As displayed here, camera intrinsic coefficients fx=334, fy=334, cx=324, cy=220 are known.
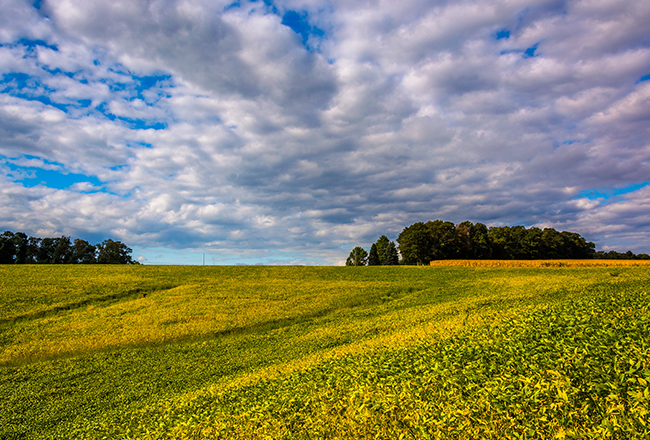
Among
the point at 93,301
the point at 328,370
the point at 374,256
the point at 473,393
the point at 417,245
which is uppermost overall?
the point at 417,245

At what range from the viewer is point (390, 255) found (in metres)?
124

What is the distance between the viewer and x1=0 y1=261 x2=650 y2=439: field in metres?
7.46

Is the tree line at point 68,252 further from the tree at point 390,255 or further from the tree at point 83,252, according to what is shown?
the tree at point 390,255

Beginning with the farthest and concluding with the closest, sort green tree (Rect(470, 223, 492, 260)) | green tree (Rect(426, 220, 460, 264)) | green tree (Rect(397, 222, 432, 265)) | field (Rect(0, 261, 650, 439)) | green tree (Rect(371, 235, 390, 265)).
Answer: green tree (Rect(371, 235, 390, 265)) < green tree (Rect(470, 223, 492, 260)) < green tree (Rect(426, 220, 460, 264)) < green tree (Rect(397, 222, 432, 265)) < field (Rect(0, 261, 650, 439))

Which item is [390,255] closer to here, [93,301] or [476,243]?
[476,243]

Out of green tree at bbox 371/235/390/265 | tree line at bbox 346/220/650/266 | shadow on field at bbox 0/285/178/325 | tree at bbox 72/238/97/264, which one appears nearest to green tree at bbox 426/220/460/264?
tree line at bbox 346/220/650/266

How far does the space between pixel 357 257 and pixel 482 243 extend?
182 ft

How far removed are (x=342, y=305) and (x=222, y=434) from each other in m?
22.2

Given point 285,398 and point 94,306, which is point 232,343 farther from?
point 94,306

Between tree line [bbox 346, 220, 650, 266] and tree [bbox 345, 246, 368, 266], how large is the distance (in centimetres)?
3715

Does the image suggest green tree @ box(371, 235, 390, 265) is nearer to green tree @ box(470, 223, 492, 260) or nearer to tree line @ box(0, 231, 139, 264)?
green tree @ box(470, 223, 492, 260)

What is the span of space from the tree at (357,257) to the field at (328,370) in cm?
11215

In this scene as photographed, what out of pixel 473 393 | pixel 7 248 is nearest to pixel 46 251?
pixel 7 248

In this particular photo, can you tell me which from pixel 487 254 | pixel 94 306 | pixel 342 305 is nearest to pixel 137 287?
pixel 94 306
